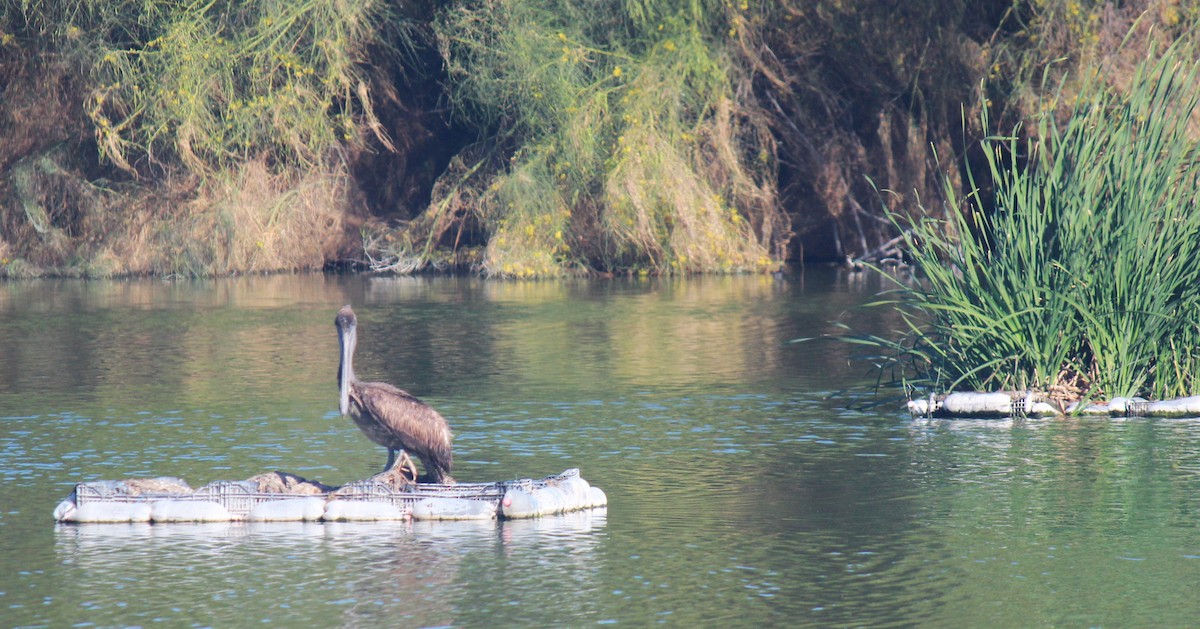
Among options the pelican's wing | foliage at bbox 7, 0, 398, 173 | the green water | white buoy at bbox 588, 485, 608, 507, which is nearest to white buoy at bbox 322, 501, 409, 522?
the green water

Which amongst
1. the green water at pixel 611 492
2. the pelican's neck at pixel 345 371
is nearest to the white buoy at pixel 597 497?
the green water at pixel 611 492

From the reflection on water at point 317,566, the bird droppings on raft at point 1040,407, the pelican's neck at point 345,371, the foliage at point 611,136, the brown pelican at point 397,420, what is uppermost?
the foliage at point 611,136

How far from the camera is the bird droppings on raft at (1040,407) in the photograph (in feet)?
44.0

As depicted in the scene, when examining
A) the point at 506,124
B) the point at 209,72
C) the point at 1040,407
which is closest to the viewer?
the point at 1040,407

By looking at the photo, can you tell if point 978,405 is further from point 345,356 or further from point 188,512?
point 188,512

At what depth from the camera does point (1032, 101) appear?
91.7 ft

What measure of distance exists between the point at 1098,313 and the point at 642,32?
1763 cm

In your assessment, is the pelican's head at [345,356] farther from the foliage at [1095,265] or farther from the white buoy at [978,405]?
the white buoy at [978,405]

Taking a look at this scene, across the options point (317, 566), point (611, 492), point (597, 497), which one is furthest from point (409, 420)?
point (611, 492)

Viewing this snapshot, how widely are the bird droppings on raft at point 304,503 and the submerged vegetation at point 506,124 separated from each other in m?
19.1

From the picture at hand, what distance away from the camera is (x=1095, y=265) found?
A: 44.6 ft

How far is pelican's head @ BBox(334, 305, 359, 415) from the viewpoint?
397 inches

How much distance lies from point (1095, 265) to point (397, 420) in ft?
19.9

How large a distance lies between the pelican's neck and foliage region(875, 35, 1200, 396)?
4627 mm
